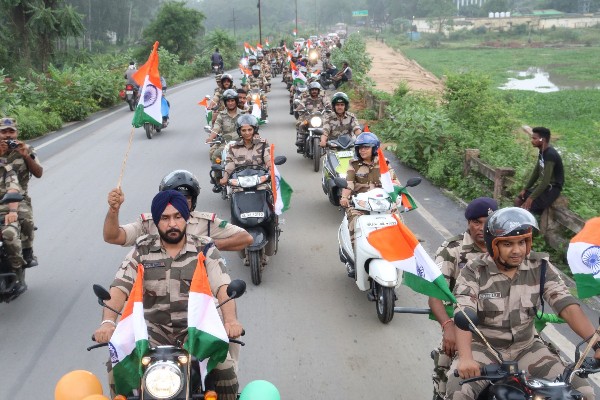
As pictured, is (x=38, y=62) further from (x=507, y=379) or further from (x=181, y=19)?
(x=507, y=379)

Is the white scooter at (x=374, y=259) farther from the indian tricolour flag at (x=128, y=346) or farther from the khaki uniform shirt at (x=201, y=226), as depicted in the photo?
the indian tricolour flag at (x=128, y=346)

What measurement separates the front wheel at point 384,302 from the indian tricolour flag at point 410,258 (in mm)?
1956

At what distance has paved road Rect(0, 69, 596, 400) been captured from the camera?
17.5 feet

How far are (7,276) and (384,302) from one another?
3.91 metres

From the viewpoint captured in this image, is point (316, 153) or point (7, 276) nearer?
point (7, 276)

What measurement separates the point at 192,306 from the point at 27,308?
3975 millimetres

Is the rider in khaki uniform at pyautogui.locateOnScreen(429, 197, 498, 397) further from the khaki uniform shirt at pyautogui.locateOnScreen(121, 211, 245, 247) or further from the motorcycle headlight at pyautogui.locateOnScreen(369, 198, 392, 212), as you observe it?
the motorcycle headlight at pyautogui.locateOnScreen(369, 198, 392, 212)

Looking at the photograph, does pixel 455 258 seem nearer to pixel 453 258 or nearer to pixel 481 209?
pixel 453 258

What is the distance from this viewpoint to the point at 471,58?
2586 inches

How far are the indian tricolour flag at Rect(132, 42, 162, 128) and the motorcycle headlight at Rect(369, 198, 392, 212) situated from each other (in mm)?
2297

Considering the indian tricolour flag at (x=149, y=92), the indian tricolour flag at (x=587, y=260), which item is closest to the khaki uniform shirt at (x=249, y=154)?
the indian tricolour flag at (x=149, y=92)

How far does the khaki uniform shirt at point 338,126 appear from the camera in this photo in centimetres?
1107

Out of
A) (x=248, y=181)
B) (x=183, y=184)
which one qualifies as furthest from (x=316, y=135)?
(x=183, y=184)

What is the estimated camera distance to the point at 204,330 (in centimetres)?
347
